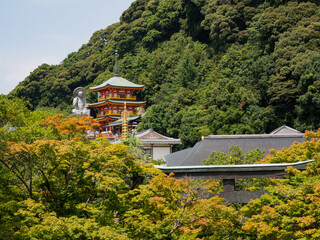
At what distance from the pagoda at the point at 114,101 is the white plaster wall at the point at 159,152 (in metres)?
25.4

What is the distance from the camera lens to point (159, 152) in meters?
36.2

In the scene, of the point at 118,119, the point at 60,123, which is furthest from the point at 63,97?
the point at 60,123

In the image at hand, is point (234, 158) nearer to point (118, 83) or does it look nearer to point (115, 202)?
point (115, 202)

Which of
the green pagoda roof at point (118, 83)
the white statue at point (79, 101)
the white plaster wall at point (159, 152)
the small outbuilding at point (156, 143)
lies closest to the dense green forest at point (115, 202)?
the small outbuilding at point (156, 143)

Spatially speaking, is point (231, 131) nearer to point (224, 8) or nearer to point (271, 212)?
point (271, 212)

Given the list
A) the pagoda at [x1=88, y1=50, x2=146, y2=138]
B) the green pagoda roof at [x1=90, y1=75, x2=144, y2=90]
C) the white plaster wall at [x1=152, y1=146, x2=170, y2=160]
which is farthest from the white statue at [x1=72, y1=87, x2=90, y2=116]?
the white plaster wall at [x1=152, y1=146, x2=170, y2=160]

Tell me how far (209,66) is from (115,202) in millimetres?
46391

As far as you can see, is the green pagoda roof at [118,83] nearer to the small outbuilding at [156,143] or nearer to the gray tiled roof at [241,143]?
the small outbuilding at [156,143]

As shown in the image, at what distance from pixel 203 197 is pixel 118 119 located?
49314 millimetres

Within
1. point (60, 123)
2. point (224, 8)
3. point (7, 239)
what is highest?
point (224, 8)

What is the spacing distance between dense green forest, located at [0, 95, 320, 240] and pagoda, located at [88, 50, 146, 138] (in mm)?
47462

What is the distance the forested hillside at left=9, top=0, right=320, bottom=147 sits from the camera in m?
38.8

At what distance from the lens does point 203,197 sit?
1362 centimetres

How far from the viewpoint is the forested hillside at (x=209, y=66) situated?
38.8 meters
